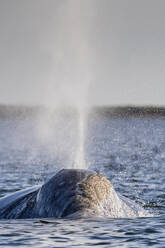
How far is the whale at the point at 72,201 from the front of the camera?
49.5 ft

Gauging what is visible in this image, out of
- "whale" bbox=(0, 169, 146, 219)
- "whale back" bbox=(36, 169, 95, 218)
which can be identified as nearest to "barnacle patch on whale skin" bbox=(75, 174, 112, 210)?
"whale" bbox=(0, 169, 146, 219)

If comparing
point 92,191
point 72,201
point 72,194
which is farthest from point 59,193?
point 92,191

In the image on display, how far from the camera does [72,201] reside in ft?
49.8

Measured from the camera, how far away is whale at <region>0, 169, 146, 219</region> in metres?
15.1

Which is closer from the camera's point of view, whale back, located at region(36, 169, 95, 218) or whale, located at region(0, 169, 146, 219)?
whale, located at region(0, 169, 146, 219)

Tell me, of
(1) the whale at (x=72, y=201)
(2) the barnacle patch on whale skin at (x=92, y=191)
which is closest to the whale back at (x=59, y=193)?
(1) the whale at (x=72, y=201)

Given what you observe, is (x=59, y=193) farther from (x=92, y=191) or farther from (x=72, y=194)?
(x=92, y=191)

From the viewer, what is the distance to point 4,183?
109 ft

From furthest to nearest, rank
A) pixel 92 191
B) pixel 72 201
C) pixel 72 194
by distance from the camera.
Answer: pixel 92 191, pixel 72 194, pixel 72 201

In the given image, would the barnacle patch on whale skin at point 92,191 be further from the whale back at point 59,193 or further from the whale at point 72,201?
the whale back at point 59,193

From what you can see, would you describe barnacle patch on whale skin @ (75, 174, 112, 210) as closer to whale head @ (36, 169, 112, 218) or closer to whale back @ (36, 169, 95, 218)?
whale head @ (36, 169, 112, 218)

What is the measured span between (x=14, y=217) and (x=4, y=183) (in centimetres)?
1749

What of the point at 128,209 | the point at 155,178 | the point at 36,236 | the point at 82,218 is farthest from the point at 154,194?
the point at 36,236

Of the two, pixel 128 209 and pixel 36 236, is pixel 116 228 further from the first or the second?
Result: pixel 128 209
